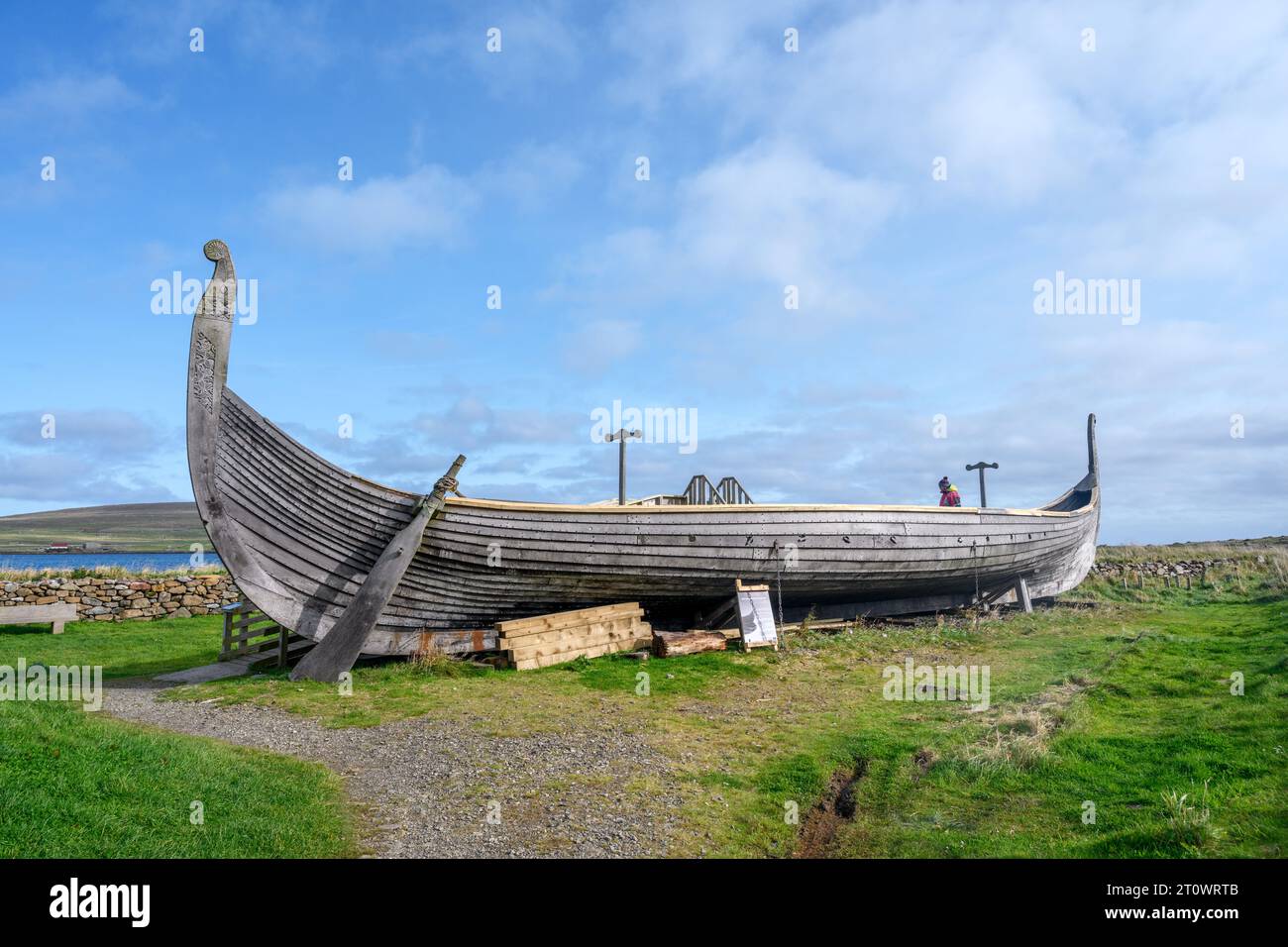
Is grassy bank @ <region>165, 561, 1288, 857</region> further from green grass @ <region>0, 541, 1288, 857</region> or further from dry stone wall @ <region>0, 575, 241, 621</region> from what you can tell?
dry stone wall @ <region>0, 575, 241, 621</region>

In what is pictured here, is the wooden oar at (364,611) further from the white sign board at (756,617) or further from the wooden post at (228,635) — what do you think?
the white sign board at (756,617)

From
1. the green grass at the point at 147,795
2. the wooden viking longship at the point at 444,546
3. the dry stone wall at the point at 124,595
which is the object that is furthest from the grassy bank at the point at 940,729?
the dry stone wall at the point at 124,595

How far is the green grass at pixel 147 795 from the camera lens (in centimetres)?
455

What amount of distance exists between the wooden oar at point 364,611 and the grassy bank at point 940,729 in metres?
0.44

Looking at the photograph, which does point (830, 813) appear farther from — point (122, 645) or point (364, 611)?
point (122, 645)

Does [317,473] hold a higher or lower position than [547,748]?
higher

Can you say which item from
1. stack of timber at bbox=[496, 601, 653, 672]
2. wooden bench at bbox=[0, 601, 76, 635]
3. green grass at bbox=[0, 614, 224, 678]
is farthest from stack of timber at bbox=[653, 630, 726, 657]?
wooden bench at bbox=[0, 601, 76, 635]

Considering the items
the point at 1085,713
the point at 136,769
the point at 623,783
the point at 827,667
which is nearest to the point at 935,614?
the point at 827,667

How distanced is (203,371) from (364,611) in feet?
12.8

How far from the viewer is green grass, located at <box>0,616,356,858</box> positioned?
4555 mm

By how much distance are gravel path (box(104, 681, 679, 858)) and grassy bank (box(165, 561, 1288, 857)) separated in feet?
1.17
